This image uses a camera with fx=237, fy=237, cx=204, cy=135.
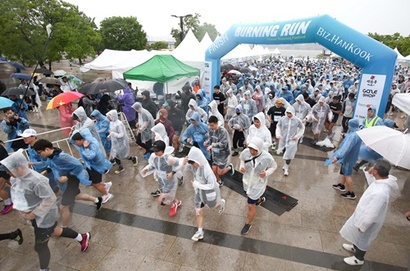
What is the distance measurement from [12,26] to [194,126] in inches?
680

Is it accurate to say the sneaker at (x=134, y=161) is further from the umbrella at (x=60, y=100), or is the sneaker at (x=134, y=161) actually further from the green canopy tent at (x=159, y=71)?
the green canopy tent at (x=159, y=71)

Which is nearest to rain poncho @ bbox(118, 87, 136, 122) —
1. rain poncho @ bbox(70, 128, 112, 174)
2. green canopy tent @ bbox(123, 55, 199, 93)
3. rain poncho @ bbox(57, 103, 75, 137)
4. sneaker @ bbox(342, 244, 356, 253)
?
green canopy tent @ bbox(123, 55, 199, 93)

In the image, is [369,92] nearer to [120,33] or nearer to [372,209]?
[372,209]

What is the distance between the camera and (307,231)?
3.91 m

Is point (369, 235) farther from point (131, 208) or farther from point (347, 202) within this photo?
point (131, 208)

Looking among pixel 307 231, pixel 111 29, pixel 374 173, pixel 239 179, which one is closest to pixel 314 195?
pixel 307 231

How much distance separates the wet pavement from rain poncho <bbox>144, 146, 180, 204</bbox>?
0.53 m

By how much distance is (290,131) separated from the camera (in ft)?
17.9

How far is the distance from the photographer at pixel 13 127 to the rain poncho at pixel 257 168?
4.94 m

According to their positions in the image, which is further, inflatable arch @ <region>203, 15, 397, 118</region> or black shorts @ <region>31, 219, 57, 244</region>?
inflatable arch @ <region>203, 15, 397, 118</region>

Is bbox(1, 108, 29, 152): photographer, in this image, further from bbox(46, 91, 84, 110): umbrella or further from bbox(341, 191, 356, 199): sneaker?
bbox(341, 191, 356, 199): sneaker

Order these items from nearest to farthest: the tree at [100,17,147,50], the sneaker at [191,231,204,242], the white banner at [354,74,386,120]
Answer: the sneaker at [191,231,204,242], the white banner at [354,74,386,120], the tree at [100,17,147,50]

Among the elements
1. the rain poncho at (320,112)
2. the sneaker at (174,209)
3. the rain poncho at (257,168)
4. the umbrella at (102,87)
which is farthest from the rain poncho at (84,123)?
the rain poncho at (320,112)

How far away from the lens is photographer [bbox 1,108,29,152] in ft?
17.1
